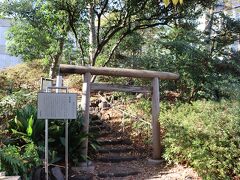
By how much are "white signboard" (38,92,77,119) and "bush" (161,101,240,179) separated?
86.5 inches

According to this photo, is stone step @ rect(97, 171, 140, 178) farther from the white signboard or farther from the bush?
the white signboard

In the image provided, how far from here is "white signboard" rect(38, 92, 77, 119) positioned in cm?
518

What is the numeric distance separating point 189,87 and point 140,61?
1791mm

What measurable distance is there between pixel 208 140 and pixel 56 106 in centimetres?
265

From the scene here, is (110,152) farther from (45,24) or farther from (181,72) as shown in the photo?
(45,24)

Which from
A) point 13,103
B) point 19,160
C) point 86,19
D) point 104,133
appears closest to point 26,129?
point 19,160

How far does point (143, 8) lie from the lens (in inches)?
427

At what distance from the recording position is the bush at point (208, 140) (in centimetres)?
492

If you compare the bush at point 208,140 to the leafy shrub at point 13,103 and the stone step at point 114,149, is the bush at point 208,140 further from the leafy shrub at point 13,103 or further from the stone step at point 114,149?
the leafy shrub at point 13,103

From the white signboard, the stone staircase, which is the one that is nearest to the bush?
the stone staircase

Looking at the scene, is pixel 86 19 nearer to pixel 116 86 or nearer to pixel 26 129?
pixel 116 86

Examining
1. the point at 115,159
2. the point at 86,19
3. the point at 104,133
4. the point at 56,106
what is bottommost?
the point at 115,159

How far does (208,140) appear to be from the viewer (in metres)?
5.32

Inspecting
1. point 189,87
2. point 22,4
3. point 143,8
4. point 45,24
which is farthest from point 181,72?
point 22,4
